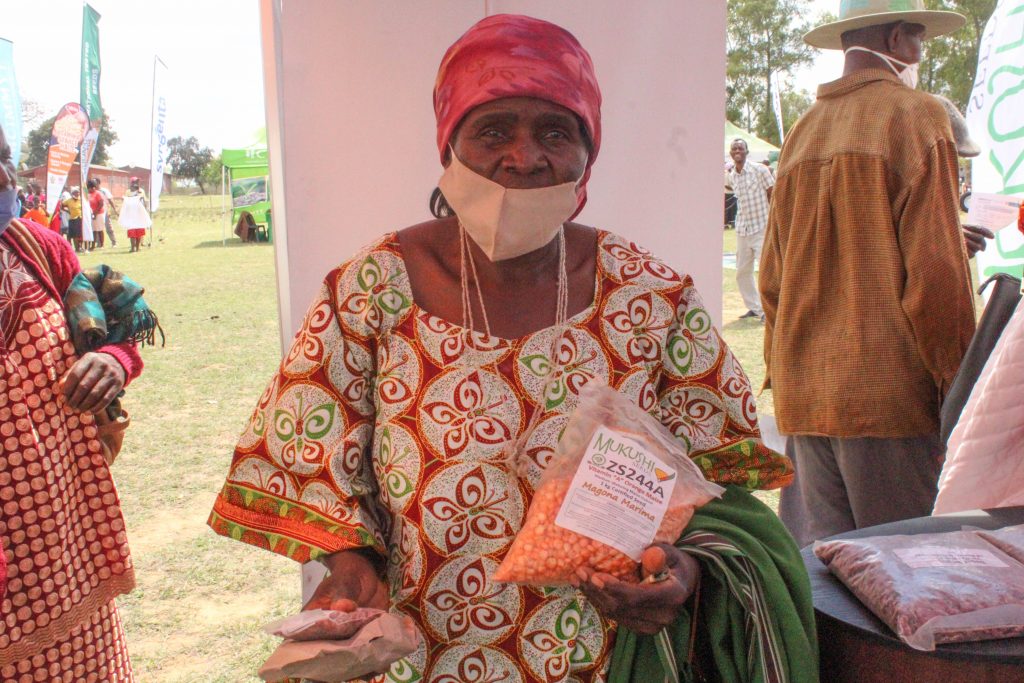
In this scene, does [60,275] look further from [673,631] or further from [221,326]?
[221,326]

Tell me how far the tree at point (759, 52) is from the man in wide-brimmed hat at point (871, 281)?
41.6 m

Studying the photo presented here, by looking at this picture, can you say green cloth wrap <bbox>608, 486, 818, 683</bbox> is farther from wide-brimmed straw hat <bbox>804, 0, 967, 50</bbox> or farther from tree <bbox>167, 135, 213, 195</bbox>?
tree <bbox>167, 135, 213, 195</bbox>

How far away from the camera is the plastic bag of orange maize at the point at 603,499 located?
4.05 ft

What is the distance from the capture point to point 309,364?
136cm

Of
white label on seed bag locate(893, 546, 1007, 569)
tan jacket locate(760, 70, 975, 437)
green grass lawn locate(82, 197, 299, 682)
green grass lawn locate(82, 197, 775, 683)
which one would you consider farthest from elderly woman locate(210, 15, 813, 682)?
green grass lawn locate(82, 197, 299, 682)

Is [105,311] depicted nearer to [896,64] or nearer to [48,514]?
[48,514]

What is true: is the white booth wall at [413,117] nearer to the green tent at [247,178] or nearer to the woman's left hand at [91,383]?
the woman's left hand at [91,383]

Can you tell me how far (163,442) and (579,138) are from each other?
5.37 metres

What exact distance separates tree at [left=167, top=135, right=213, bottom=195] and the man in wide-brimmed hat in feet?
65.6

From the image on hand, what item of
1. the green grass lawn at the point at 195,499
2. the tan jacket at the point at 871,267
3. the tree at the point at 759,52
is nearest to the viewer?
the tan jacket at the point at 871,267

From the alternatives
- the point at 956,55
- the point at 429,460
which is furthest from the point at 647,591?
the point at 956,55

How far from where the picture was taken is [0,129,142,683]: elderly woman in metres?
1.91

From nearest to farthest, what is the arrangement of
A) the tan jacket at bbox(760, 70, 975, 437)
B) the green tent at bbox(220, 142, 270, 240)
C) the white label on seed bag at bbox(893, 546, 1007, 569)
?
the white label on seed bag at bbox(893, 546, 1007, 569)
the tan jacket at bbox(760, 70, 975, 437)
the green tent at bbox(220, 142, 270, 240)

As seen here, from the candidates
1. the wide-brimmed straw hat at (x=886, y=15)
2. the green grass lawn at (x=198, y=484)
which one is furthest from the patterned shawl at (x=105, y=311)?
the wide-brimmed straw hat at (x=886, y=15)
